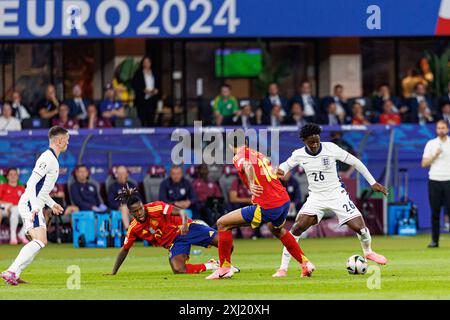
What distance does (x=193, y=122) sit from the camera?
96.0 ft

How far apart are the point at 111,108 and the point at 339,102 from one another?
5123 mm

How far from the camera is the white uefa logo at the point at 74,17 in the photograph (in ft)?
86.9

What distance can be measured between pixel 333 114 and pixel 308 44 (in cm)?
491

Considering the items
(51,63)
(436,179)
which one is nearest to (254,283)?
(436,179)

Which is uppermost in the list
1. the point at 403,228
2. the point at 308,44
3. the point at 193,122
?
the point at 308,44

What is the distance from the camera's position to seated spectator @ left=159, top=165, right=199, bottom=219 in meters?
25.6

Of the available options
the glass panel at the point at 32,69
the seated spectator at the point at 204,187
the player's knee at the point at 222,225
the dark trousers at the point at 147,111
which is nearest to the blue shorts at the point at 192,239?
the player's knee at the point at 222,225

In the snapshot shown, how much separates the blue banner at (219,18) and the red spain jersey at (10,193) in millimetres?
3259

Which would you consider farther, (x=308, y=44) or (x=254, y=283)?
(x=308, y=44)

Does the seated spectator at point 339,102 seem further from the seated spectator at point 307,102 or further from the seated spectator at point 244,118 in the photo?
the seated spectator at point 244,118
